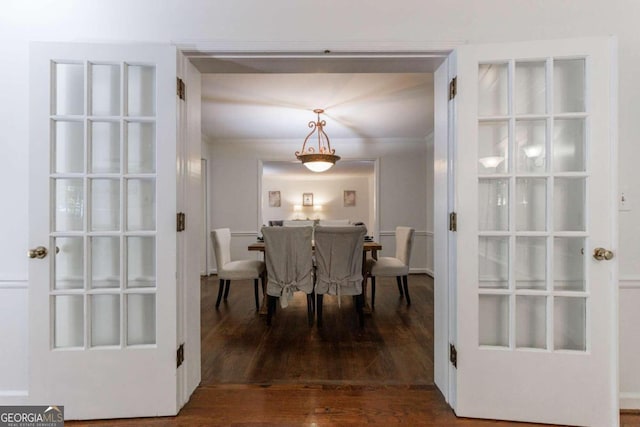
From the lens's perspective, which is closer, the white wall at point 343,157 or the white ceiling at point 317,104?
the white ceiling at point 317,104

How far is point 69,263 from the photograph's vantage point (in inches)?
58.3

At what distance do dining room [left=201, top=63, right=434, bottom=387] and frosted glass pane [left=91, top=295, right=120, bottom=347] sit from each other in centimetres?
63

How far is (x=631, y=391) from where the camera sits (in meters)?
1.53

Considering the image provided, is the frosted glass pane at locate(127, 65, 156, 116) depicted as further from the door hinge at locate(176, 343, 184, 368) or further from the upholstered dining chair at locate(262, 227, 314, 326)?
the upholstered dining chair at locate(262, 227, 314, 326)

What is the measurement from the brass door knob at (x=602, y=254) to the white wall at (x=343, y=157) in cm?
371

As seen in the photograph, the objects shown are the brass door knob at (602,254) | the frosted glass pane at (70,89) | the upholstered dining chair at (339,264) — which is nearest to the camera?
the brass door knob at (602,254)

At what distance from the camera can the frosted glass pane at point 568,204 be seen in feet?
4.65

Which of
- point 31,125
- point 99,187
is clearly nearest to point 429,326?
point 99,187

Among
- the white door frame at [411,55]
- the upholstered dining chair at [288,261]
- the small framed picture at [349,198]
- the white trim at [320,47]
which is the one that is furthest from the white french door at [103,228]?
the small framed picture at [349,198]

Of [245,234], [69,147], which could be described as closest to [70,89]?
[69,147]

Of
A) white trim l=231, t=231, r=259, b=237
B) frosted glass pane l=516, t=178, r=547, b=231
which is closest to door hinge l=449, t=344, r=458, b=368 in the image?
frosted glass pane l=516, t=178, r=547, b=231

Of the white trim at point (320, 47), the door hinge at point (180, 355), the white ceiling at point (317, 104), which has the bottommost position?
the door hinge at point (180, 355)

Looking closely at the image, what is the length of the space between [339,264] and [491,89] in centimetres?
182

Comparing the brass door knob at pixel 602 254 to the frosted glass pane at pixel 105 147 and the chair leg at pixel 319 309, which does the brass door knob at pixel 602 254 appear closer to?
the chair leg at pixel 319 309
